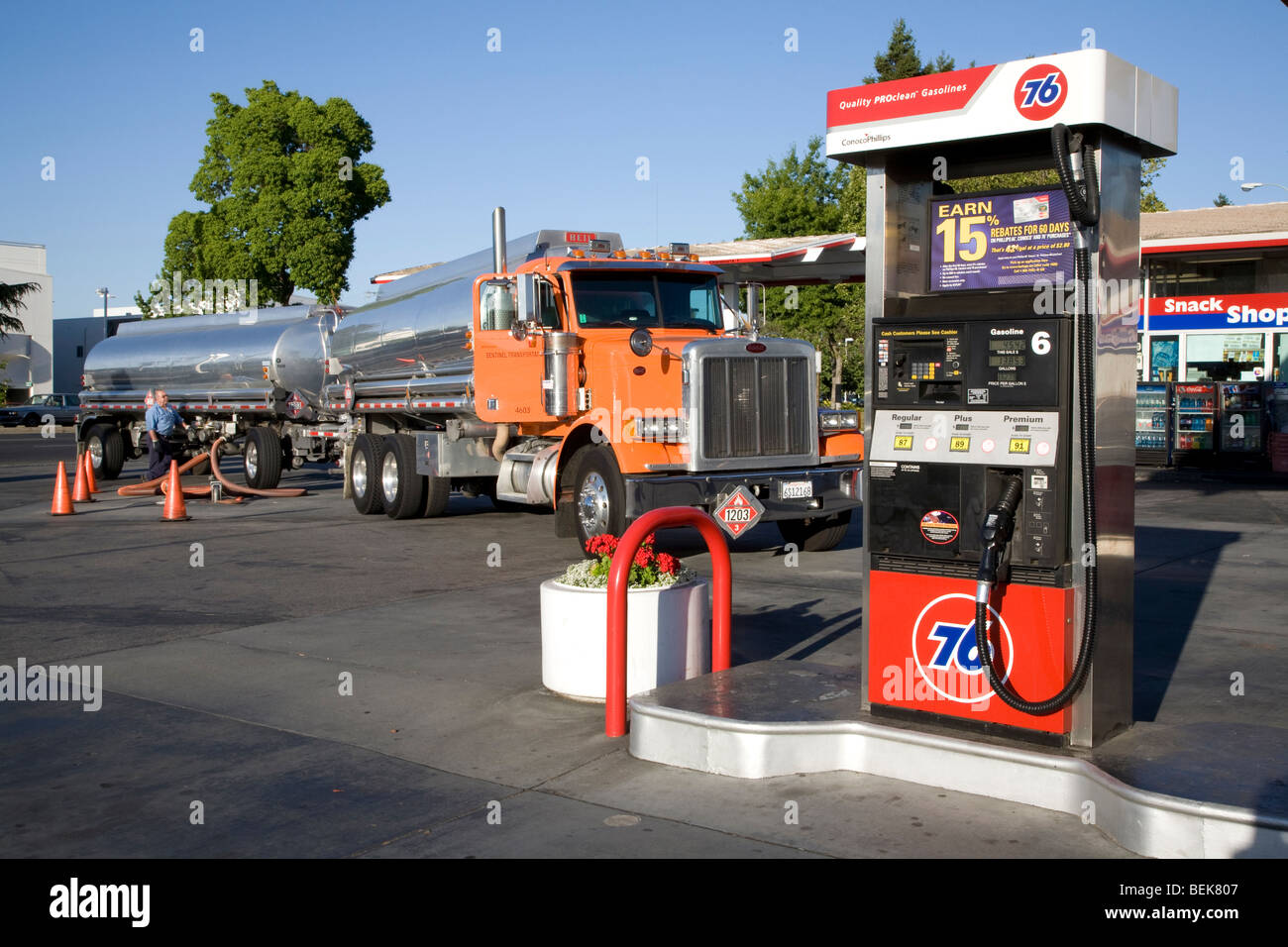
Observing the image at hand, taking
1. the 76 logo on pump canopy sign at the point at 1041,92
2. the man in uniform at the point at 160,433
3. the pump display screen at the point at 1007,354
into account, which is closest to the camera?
the 76 logo on pump canopy sign at the point at 1041,92

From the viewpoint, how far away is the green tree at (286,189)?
42281 millimetres

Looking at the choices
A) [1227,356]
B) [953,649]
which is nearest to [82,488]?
[953,649]

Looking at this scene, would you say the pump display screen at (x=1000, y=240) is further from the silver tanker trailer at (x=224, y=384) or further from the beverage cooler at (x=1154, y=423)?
the beverage cooler at (x=1154, y=423)

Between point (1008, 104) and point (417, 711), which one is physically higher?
point (1008, 104)

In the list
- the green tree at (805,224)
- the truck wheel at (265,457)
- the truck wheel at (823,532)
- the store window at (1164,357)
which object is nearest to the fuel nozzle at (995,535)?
the truck wheel at (823,532)

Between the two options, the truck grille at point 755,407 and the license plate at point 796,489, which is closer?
the truck grille at point 755,407

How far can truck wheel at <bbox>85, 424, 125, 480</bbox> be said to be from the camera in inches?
982

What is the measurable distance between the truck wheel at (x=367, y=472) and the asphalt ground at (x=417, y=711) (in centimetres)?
325

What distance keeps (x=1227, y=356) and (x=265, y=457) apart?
2132 cm

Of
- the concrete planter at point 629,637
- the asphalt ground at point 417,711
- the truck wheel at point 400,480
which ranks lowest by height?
the asphalt ground at point 417,711

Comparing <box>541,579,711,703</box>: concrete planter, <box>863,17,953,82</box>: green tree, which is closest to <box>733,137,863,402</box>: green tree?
<box>863,17,953,82</box>: green tree

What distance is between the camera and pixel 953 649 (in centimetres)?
521

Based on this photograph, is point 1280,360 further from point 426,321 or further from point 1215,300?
point 426,321

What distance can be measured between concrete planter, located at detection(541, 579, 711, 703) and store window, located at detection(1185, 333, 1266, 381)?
24.1 metres
